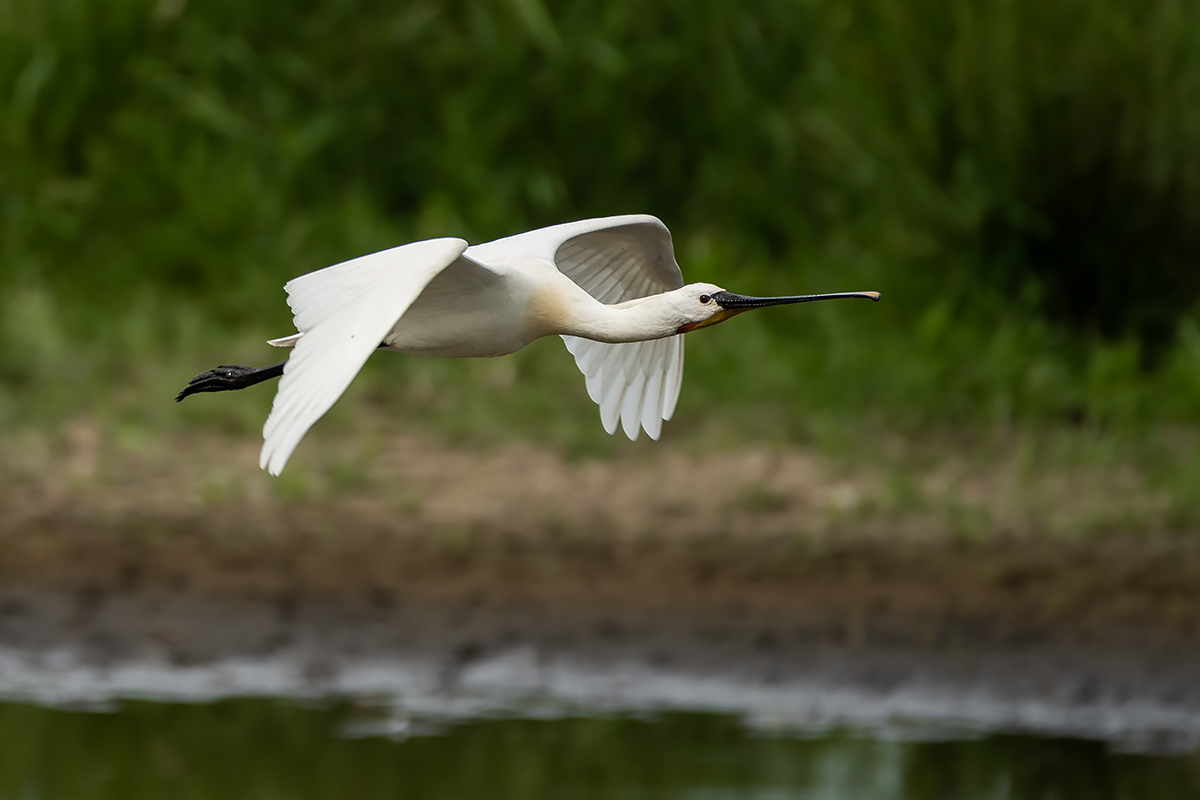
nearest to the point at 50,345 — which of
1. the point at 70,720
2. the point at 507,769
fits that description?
the point at 70,720

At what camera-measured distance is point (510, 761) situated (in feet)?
23.3

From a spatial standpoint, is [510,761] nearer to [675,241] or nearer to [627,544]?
[627,544]

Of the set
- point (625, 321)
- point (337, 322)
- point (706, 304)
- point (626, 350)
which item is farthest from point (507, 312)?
point (626, 350)

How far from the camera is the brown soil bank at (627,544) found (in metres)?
7.82

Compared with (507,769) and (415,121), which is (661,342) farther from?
(415,121)

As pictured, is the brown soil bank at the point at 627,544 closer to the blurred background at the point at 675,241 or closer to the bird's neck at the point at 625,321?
the blurred background at the point at 675,241

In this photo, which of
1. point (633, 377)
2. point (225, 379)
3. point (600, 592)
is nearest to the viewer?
point (225, 379)

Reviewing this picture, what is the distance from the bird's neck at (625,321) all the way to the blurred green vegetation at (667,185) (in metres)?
4.01

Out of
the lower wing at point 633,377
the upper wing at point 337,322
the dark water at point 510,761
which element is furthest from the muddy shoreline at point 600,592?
the upper wing at point 337,322

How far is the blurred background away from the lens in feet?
27.1

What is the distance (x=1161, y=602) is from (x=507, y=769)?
248 centimetres

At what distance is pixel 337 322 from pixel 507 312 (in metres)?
0.53

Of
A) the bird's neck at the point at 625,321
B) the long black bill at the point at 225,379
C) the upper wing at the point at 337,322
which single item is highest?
the long black bill at the point at 225,379

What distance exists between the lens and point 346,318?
4.12m
